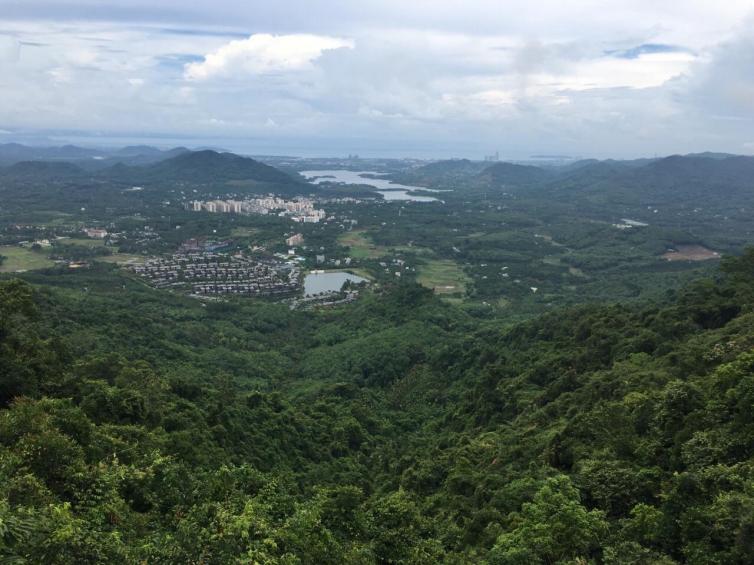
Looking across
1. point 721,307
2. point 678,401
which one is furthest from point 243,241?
point 678,401

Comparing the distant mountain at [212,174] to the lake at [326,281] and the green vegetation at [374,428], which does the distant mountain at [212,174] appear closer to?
the lake at [326,281]

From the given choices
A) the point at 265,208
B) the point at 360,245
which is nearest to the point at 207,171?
the point at 265,208

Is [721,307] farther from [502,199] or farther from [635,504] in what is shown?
[502,199]

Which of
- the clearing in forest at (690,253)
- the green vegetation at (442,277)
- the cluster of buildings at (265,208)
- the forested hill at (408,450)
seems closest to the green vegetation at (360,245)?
the green vegetation at (442,277)

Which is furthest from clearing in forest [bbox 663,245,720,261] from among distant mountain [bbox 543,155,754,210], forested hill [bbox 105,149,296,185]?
forested hill [bbox 105,149,296,185]

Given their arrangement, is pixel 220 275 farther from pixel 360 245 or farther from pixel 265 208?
pixel 265 208

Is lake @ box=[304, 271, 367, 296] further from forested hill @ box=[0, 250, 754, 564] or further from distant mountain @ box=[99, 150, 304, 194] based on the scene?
distant mountain @ box=[99, 150, 304, 194]
